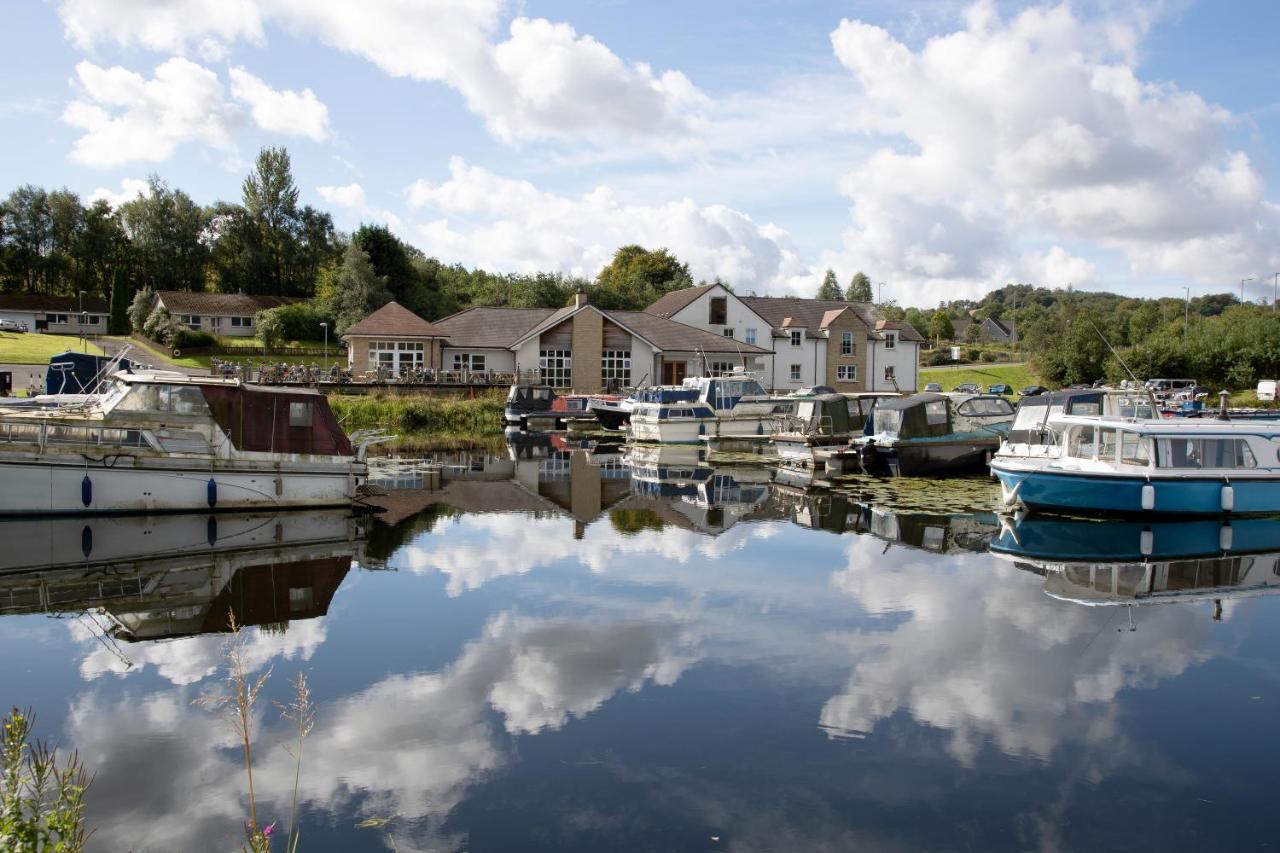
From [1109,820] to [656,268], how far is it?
3176 inches

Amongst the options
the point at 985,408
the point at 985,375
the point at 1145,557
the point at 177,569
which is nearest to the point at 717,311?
the point at 985,375

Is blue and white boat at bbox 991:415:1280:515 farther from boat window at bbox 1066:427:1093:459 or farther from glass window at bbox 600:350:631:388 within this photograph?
glass window at bbox 600:350:631:388

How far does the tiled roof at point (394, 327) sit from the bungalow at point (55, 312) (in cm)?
3656

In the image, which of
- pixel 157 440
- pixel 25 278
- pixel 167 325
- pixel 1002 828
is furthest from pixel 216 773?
pixel 25 278

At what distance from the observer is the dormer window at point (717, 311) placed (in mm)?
60844

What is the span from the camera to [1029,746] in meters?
7.93

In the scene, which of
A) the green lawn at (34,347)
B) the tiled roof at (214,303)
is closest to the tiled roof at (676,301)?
the tiled roof at (214,303)

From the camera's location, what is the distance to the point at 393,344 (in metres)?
51.3

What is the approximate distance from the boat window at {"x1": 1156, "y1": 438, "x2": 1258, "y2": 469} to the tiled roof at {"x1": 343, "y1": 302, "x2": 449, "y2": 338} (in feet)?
128

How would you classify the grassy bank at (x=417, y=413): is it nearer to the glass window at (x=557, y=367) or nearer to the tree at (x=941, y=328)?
the glass window at (x=557, y=367)

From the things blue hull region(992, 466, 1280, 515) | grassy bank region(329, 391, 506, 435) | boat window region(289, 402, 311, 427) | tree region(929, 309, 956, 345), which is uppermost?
tree region(929, 309, 956, 345)

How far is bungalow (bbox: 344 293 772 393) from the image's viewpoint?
5122cm

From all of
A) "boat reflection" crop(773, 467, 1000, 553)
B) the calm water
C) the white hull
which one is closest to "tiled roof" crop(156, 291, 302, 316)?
the white hull

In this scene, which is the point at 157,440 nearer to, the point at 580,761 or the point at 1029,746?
the point at 580,761
